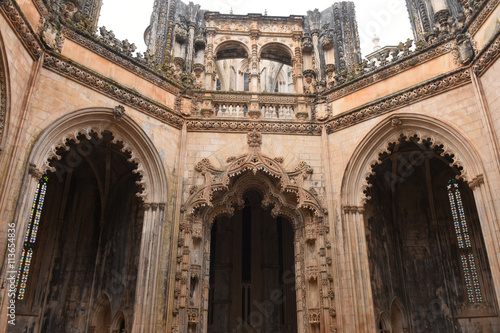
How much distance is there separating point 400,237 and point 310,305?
5.38 m

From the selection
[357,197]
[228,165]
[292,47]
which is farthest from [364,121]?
[292,47]

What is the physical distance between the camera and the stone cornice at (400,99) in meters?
11.7

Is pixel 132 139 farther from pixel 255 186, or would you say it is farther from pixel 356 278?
pixel 356 278

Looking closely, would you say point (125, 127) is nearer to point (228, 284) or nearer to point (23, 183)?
point (23, 183)

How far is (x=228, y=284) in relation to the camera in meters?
18.5

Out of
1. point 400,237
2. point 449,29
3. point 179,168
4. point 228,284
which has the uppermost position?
point 449,29

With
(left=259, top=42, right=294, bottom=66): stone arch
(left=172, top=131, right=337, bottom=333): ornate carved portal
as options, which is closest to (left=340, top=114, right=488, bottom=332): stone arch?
(left=172, top=131, right=337, bottom=333): ornate carved portal

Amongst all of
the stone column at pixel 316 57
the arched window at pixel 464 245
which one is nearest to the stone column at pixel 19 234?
the stone column at pixel 316 57

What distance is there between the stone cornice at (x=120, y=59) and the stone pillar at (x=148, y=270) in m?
4.25

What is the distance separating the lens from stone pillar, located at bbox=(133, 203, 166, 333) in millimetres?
10875

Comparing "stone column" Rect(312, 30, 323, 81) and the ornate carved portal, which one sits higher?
"stone column" Rect(312, 30, 323, 81)

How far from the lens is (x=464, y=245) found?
14.7 metres

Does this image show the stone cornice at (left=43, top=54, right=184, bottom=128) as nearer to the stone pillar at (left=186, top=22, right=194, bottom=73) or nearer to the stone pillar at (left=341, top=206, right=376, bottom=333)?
the stone pillar at (left=186, top=22, right=194, bottom=73)

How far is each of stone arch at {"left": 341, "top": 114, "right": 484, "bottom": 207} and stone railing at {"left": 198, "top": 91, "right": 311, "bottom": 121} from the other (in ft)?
8.33
